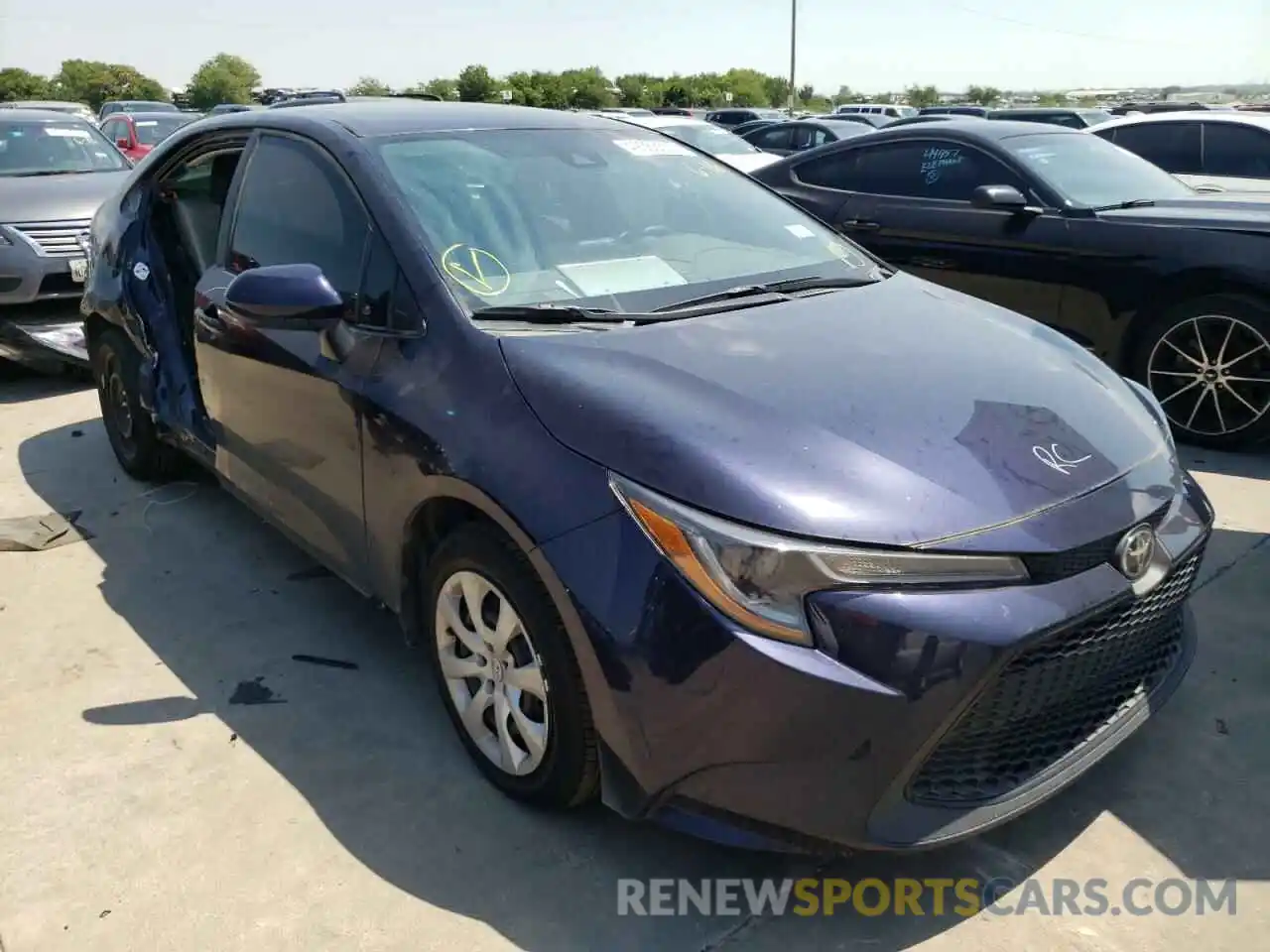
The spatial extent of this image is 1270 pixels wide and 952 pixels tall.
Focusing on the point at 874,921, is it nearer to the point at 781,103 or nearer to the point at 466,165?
the point at 466,165

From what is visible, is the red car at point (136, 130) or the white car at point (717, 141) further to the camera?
the red car at point (136, 130)

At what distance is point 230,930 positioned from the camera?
2291mm

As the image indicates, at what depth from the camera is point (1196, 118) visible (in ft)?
28.5

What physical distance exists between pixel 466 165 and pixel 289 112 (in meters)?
0.86

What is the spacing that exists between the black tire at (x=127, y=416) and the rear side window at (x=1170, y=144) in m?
7.79

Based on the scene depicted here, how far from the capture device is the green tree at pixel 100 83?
56000mm

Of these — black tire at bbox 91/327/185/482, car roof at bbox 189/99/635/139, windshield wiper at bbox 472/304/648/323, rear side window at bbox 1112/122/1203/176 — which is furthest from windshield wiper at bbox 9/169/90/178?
rear side window at bbox 1112/122/1203/176

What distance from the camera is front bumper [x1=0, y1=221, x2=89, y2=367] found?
6.39 m

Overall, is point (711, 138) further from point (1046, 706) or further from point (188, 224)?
point (1046, 706)

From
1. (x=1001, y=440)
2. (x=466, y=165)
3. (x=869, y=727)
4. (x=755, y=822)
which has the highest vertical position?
(x=466, y=165)

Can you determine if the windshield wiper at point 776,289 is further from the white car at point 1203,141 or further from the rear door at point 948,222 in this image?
the white car at point 1203,141

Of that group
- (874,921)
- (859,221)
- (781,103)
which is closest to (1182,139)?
(859,221)

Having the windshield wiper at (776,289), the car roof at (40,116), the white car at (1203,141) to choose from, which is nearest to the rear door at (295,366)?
→ the windshield wiper at (776,289)

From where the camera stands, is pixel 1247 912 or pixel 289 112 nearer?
pixel 1247 912
